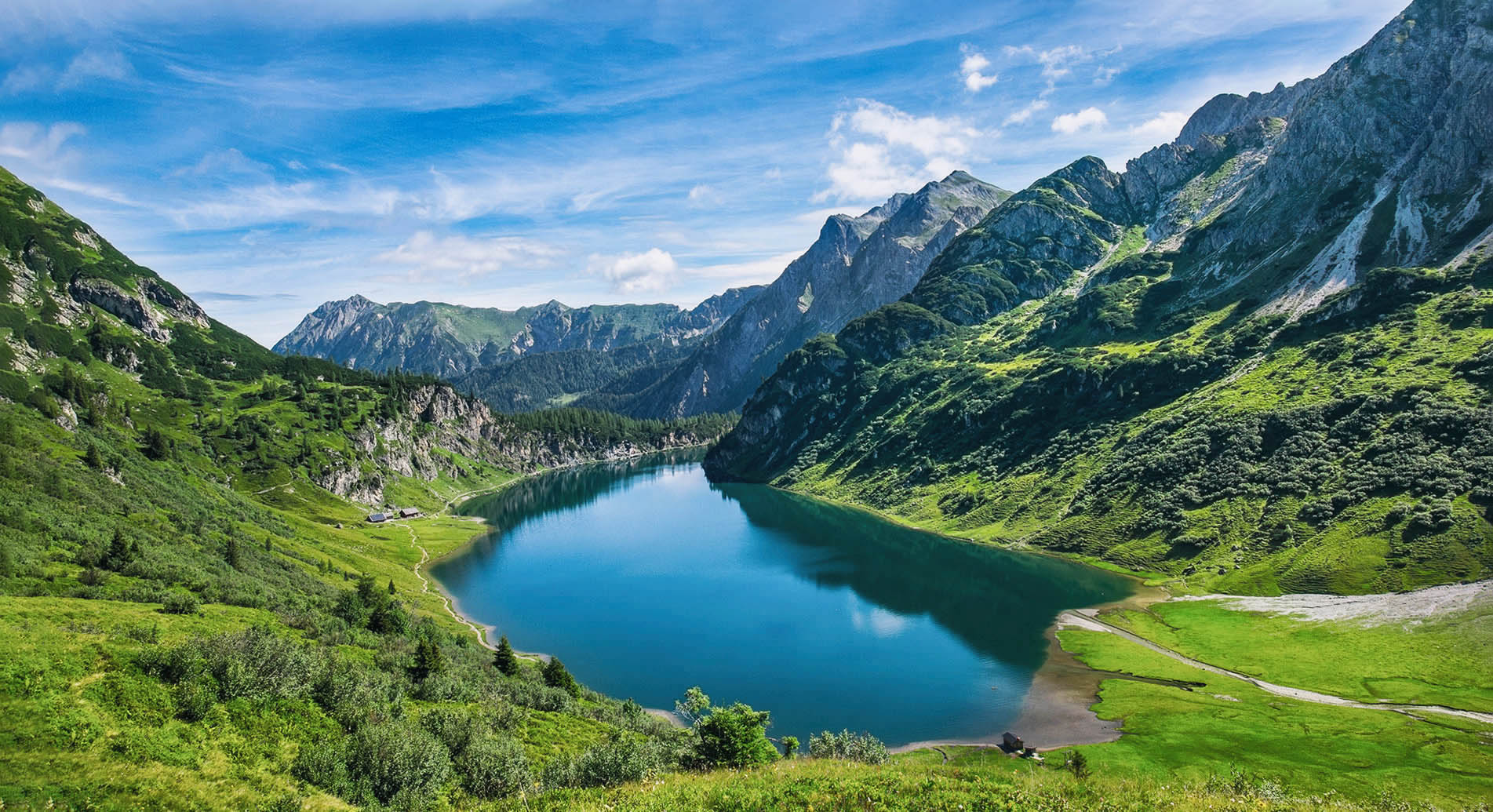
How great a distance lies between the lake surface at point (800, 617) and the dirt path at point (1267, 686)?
15.4ft

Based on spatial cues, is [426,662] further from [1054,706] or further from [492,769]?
[1054,706]

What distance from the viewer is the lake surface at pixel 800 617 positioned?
7862 cm

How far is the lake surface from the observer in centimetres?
7862

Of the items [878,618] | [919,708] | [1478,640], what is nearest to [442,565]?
[878,618]

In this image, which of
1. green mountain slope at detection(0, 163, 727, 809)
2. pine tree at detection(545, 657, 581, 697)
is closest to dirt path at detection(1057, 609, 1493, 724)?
green mountain slope at detection(0, 163, 727, 809)

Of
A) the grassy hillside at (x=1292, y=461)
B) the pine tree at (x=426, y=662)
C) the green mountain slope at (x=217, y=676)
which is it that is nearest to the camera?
the green mountain slope at (x=217, y=676)

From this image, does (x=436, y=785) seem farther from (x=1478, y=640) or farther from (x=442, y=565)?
(x=442, y=565)

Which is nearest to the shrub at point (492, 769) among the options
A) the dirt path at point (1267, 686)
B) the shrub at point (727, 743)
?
the shrub at point (727, 743)

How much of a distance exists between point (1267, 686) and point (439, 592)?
4903 inches

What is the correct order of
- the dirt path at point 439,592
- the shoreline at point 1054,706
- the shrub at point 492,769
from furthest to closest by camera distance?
the dirt path at point 439,592, the shoreline at point 1054,706, the shrub at point 492,769

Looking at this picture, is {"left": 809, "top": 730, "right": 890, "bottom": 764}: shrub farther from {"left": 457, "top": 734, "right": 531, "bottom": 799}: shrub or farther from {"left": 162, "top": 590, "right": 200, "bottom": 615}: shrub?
{"left": 162, "top": 590, "right": 200, "bottom": 615}: shrub

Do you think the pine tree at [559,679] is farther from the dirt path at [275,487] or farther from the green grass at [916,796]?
the dirt path at [275,487]

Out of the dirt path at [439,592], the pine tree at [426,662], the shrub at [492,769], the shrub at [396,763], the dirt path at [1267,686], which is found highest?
the shrub at [396,763]

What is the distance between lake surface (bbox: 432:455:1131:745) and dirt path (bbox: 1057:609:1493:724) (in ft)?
15.4
